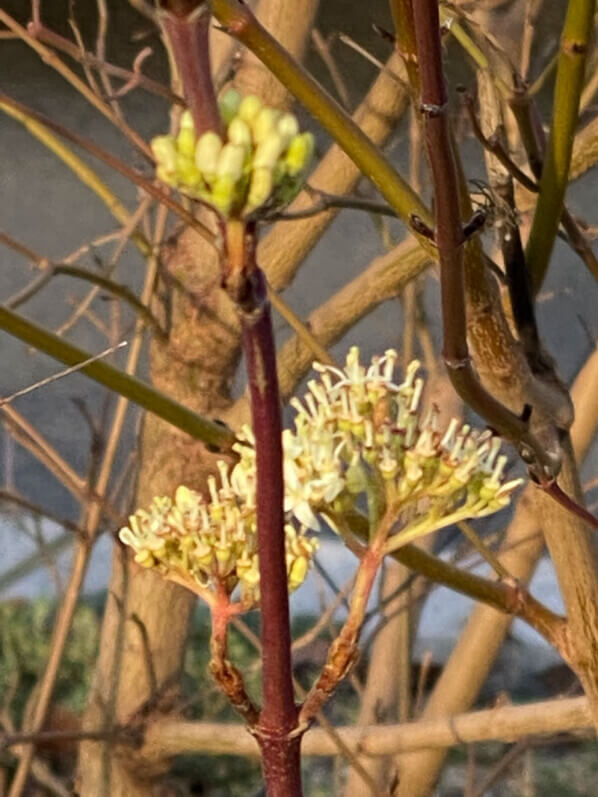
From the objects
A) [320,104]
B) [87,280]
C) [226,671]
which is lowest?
[226,671]

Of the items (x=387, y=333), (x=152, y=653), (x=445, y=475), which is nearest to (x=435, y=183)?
(x=445, y=475)

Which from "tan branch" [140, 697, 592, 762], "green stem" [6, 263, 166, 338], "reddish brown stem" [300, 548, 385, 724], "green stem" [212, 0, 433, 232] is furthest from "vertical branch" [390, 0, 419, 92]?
"tan branch" [140, 697, 592, 762]

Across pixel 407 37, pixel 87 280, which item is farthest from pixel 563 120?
pixel 87 280

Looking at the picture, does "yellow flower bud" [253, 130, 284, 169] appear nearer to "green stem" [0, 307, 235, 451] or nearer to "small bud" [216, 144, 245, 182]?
"small bud" [216, 144, 245, 182]

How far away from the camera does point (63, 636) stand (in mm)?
684

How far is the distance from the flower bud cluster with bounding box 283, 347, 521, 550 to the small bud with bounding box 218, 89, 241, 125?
0.08 m

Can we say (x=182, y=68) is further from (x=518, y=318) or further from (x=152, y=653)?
(x=152, y=653)

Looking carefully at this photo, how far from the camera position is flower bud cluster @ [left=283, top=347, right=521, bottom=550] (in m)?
0.18

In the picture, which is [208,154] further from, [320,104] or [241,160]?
[320,104]

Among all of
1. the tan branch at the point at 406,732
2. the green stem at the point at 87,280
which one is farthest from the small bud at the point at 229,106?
the tan branch at the point at 406,732

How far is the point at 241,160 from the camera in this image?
0.11 meters

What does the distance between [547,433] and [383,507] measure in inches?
4.6

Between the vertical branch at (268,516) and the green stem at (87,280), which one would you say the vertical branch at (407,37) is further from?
the green stem at (87,280)

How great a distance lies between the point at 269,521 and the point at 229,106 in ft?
0.18
